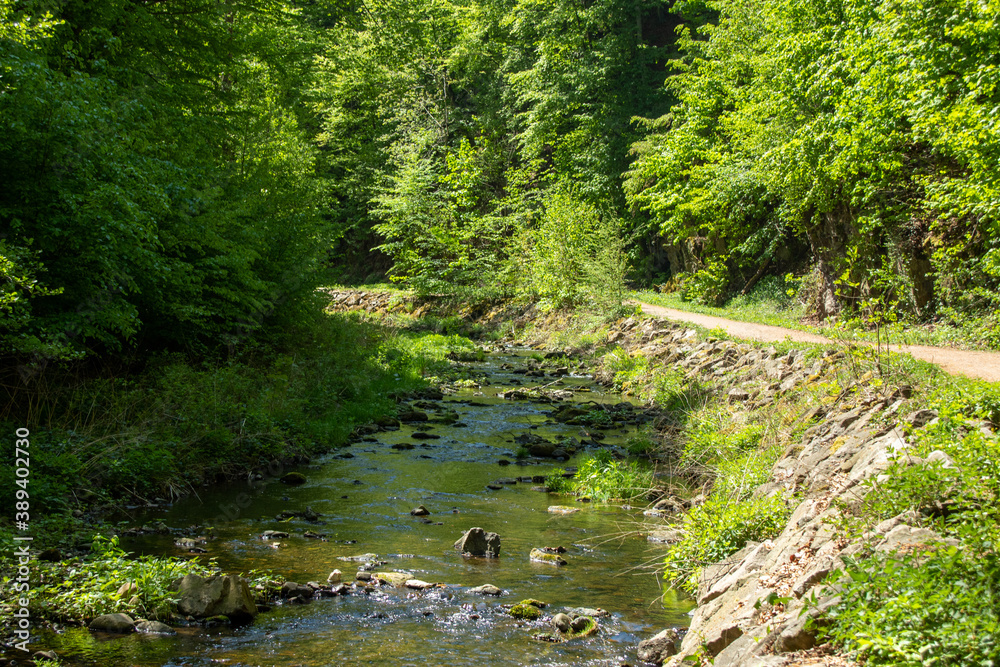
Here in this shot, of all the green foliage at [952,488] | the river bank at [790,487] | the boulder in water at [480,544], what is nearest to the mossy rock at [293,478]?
the river bank at [790,487]

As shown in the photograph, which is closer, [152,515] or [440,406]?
[152,515]

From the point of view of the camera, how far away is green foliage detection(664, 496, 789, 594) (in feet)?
20.2

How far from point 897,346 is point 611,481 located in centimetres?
430

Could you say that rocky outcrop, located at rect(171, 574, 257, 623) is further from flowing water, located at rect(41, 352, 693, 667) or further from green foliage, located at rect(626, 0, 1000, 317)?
green foliage, located at rect(626, 0, 1000, 317)

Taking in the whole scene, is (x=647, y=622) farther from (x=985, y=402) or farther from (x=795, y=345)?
(x=795, y=345)

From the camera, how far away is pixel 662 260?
30.9 metres

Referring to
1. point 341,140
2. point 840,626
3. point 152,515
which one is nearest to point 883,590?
point 840,626

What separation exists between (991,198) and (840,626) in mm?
7701

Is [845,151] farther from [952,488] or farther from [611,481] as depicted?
[952,488]

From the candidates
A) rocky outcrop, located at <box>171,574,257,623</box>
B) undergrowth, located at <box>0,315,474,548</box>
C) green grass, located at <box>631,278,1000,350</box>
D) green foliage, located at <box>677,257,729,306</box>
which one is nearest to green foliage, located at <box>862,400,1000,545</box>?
green grass, located at <box>631,278,1000,350</box>

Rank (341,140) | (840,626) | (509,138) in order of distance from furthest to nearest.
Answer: (341,140), (509,138), (840,626)

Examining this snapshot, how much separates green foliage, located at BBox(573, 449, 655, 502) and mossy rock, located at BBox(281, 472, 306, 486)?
3788 mm

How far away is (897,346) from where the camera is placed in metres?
9.15

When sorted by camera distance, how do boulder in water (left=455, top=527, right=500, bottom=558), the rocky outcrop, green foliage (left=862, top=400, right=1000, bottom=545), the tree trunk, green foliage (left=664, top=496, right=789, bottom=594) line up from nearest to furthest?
green foliage (left=862, top=400, right=1000, bottom=545), the rocky outcrop, green foliage (left=664, top=496, right=789, bottom=594), boulder in water (left=455, top=527, right=500, bottom=558), the tree trunk
